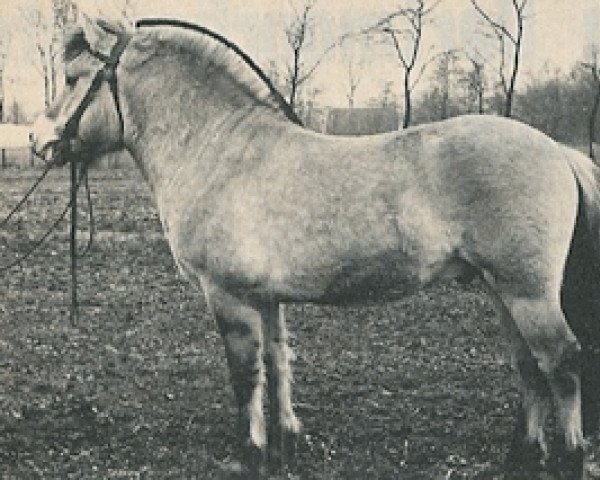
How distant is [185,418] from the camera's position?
589 cm

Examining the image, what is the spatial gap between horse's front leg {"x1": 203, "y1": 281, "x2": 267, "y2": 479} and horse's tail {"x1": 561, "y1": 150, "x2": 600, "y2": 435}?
1917 millimetres

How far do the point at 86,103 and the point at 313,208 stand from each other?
1.72m

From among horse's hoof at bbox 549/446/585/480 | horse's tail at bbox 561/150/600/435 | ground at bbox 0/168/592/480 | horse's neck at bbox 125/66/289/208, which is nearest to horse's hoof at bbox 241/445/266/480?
ground at bbox 0/168/592/480

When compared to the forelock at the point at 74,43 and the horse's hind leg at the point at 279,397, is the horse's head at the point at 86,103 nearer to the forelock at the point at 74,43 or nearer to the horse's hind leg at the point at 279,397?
the forelock at the point at 74,43

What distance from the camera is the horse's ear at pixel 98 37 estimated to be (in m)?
5.14

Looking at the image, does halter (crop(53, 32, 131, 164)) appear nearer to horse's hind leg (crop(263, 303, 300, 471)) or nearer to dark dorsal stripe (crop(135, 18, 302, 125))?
dark dorsal stripe (crop(135, 18, 302, 125))

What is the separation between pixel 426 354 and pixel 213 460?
2.94m

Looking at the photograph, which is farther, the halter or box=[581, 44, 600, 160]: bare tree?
box=[581, 44, 600, 160]: bare tree

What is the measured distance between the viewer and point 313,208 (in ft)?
15.1

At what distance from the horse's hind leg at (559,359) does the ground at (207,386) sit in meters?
0.58

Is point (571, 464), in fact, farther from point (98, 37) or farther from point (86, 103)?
point (98, 37)

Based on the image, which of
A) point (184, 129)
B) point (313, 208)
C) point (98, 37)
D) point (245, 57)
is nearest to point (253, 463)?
point (313, 208)

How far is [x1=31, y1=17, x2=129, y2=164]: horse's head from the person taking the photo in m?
5.17

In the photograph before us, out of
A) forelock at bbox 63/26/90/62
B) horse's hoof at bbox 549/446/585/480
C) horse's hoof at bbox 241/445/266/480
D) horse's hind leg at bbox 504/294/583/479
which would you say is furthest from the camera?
forelock at bbox 63/26/90/62
